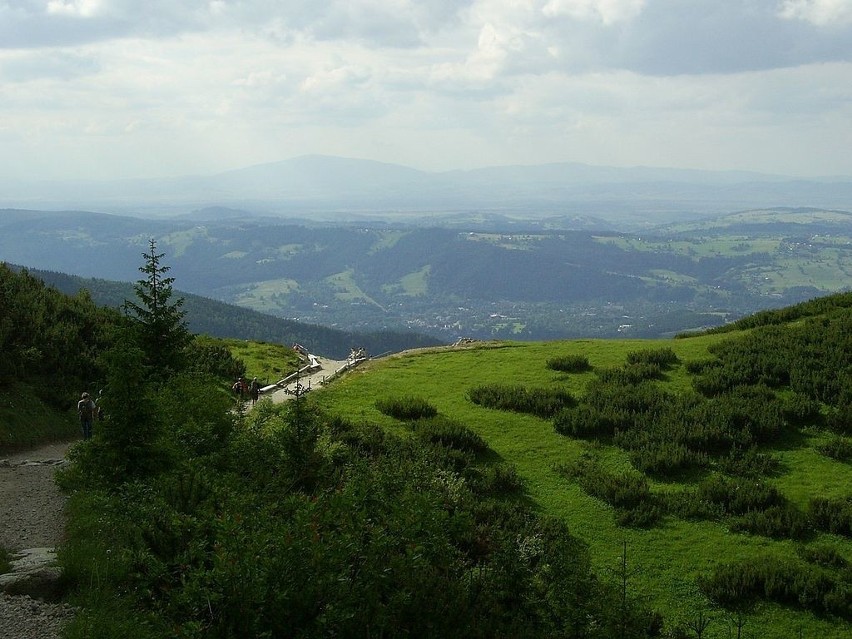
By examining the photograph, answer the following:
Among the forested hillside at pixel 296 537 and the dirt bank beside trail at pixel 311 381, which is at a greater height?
the forested hillside at pixel 296 537

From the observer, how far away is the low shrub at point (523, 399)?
26.2 m

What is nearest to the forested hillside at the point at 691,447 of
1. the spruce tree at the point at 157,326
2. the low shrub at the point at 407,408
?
the low shrub at the point at 407,408

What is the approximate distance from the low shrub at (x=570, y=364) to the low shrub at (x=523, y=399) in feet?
11.7

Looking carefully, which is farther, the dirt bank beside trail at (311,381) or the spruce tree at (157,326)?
the dirt bank beside trail at (311,381)

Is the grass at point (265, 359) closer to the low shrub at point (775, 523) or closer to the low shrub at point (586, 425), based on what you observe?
the low shrub at point (586, 425)

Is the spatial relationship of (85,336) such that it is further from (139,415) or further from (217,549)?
(217,549)

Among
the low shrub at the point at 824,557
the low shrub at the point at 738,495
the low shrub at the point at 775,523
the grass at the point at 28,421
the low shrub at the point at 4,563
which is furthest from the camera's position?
the grass at the point at 28,421

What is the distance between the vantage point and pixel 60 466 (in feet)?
73.5

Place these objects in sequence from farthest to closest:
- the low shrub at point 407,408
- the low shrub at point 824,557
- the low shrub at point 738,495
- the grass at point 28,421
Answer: the grass at point 28,421 → the low shrub at point 407,408 → the low shrub at point 738,495 → the low shrub at point 824,557

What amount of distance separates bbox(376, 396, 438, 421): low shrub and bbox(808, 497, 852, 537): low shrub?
12733mm

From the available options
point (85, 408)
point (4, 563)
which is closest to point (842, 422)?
Result: point (4, 563)

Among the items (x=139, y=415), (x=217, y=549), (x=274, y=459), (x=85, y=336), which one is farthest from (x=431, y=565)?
(x=85, y=336)

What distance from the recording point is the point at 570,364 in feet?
102

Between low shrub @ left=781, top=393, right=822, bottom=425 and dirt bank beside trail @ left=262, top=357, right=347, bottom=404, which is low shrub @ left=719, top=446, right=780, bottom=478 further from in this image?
dirt bank beside trail @ left=262, top=357, right=347, bottom=404
